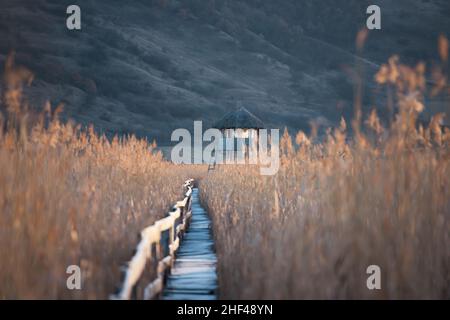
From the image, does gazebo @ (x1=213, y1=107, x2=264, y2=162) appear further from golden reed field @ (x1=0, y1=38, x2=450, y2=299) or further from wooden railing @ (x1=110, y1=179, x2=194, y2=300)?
golden reed field @ (x1=0, y1=38, x2=450, y2=299)

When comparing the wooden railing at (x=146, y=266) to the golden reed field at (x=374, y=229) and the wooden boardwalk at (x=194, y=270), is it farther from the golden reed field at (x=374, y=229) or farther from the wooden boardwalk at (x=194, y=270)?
the golden reed field at (x=374, y=229)

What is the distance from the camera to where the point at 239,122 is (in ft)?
88.2

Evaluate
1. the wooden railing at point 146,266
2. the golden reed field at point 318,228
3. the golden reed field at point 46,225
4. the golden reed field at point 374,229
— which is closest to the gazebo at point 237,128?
the golden reed field at point 46,225

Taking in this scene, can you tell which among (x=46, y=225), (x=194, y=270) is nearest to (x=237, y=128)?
(x=194, y=270)

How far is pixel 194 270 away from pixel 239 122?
21309 millimetres

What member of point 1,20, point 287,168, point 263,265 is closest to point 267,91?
point 1,20

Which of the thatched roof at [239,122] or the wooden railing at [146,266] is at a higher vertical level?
the thatched roof at [239,122]

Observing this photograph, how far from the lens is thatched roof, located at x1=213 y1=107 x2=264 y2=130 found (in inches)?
1054

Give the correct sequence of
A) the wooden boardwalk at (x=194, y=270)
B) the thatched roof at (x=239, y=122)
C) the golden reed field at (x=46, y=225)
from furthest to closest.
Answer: the thatched roof at (x=239, y=122), the wooden boardwalk at (x=194, y=270), the golden reed field at (x=46, y=225)

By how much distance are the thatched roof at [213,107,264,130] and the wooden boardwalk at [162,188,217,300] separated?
17.8 metres

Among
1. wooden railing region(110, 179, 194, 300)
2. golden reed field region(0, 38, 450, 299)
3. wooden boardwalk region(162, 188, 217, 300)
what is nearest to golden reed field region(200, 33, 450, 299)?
golden reed field region(0, 38, 450, 299)

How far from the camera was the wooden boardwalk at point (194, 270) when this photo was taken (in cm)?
484

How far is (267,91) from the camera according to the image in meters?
70.9

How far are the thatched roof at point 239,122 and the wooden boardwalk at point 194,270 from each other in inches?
702
